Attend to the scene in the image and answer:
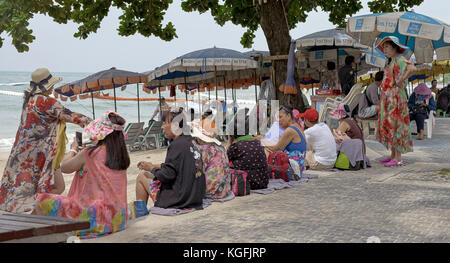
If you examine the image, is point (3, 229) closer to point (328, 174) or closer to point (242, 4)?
point (328, 174)

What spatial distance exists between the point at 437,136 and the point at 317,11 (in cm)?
619

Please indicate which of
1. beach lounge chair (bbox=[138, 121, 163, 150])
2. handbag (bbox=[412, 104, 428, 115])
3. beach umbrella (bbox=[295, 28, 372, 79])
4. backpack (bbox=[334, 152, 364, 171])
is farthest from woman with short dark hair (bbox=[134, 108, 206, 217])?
beach lounge chair (bbox=[138, 121, 163, 150])

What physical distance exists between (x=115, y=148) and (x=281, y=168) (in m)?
3.22

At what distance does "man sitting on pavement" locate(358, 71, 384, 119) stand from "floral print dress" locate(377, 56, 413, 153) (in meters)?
2.16

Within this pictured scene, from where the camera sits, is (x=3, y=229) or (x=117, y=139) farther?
(x=117, y=139)

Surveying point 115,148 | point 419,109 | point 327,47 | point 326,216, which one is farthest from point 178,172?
point 327,47

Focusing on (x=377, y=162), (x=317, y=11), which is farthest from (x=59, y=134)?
(x=317, y=11)

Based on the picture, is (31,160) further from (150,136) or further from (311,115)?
(150,136)

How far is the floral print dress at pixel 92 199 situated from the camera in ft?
14.2

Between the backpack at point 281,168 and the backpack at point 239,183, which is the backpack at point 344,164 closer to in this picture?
the backpack at point 281,168

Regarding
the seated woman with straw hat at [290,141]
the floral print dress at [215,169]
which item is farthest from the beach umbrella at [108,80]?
the floral print dress at [215,169]

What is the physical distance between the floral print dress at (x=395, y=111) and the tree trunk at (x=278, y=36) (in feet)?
13.7

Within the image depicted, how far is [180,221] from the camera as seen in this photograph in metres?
4.88

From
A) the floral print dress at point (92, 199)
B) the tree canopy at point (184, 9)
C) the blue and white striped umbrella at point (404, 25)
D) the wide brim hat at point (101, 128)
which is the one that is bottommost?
the floral print dress at point (92, 199)
